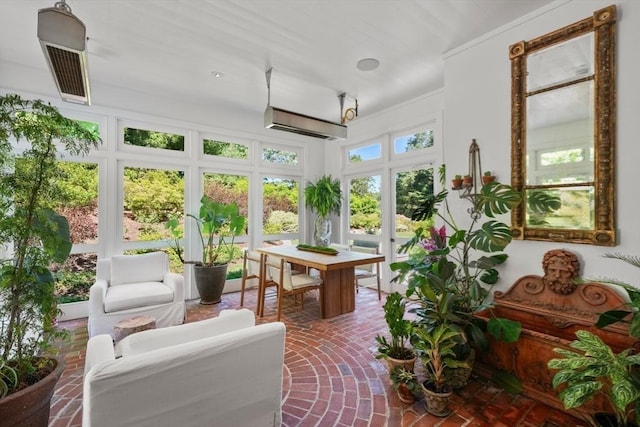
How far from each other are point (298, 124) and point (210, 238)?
2157 millimetres

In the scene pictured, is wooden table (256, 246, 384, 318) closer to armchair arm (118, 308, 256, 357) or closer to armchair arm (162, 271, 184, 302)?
armchair arm (162, 271, 184, 302)

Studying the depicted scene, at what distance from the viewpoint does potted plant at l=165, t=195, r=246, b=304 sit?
4.24m

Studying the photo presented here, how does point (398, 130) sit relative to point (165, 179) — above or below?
above

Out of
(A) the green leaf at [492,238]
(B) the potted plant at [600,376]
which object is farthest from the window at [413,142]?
(B) the potted plant at [600,376]

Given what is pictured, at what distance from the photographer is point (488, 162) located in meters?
2.69

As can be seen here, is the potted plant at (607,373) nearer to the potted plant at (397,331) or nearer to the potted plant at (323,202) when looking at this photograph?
the potted plant at (397,331)

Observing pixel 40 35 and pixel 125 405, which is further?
pixel 40 35

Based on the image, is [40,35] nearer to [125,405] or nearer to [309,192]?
[125,405]

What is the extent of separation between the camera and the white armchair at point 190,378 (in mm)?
1165

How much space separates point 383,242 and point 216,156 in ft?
10.2

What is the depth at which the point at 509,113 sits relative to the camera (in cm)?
254

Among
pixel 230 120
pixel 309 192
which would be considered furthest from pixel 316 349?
pixel 230 120

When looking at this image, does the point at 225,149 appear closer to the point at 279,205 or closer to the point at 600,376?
the point at 279,205

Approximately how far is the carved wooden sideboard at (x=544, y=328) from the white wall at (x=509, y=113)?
152 millimetres
